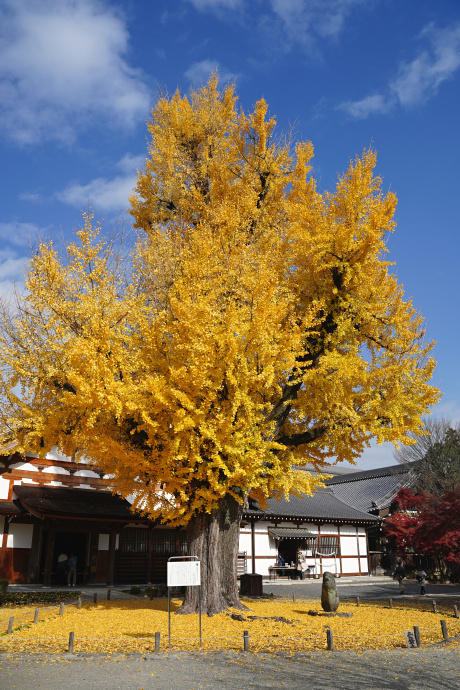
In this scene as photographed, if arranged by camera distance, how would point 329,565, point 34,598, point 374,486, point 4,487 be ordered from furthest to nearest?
point 374,486
point 329,565
point 4,487
point 34,598

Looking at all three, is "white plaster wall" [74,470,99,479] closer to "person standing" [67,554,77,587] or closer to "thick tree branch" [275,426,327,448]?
"person standing" [67,554,77,587]

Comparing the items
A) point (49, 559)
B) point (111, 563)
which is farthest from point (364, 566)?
point (49, 559)

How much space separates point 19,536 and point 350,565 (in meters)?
17.8

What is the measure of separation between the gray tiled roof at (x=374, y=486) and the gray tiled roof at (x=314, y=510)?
8.30 feet

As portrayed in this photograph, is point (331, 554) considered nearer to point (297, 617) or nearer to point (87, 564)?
point (87, 564)

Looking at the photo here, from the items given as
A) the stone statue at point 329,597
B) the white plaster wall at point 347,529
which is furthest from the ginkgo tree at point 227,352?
the white plaster wall at point 347,529

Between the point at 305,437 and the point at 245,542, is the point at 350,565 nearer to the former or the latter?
the point at 245,542

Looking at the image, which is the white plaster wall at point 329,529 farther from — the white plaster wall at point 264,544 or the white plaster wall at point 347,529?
the white plaster wall at point 264,544

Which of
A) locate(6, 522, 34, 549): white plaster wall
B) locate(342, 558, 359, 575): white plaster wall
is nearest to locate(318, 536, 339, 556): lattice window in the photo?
locate(342, 558, 359, 575): white plaster wall

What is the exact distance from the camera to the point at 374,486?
3409 centimetres

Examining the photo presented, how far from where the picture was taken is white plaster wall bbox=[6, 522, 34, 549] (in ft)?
54.6

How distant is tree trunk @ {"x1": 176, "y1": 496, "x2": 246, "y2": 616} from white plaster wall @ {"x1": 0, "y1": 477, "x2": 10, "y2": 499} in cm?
809

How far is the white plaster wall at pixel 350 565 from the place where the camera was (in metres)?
26.3

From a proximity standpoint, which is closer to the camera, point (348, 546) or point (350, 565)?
point (350, 565)
